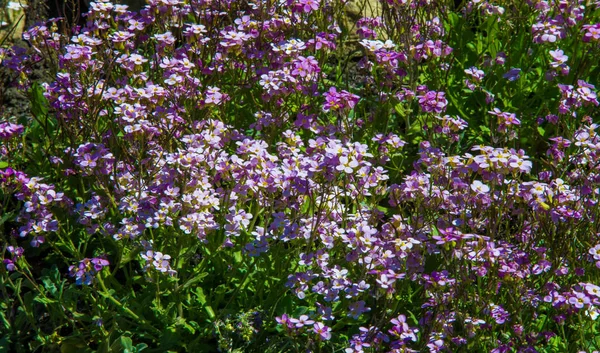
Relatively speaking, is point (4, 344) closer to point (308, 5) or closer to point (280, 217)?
point (280, 217)

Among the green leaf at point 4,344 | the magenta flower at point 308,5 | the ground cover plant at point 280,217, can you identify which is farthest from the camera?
the magenta flower at point 308,5

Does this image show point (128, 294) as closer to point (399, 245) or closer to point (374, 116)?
point (399, 245)

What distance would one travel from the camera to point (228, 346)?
9.94ft

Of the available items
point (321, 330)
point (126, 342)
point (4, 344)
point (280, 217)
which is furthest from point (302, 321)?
point (4, 344)

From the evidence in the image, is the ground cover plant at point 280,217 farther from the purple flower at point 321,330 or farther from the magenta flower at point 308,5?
the magenta flower at point 308,5

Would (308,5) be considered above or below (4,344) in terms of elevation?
above

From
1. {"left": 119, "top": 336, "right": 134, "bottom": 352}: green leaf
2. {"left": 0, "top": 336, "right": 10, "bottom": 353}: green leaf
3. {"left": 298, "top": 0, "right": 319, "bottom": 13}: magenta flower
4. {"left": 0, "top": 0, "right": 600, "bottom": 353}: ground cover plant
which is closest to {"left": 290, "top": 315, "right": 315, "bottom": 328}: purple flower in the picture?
{"left": 0, "top": 0, "right": 600, "bottom": 353}: ground cover plant

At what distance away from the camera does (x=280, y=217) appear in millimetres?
3203

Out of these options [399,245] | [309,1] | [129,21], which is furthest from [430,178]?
[129,21]

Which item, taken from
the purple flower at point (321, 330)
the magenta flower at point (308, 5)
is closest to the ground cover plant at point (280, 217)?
the purple flower at point (321, 330)

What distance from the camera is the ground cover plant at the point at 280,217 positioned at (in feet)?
10.0

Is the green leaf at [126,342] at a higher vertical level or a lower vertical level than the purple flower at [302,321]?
lower

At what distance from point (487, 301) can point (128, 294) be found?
4.89ft

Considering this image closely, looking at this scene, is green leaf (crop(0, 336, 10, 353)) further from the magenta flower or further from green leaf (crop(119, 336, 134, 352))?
the magenta flower
